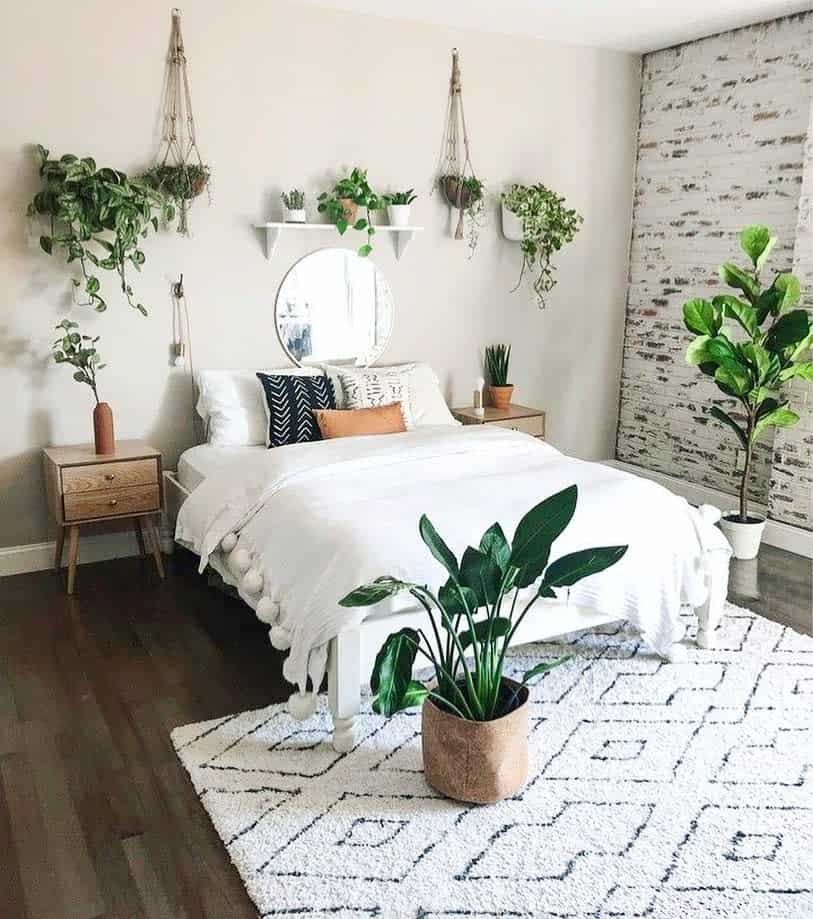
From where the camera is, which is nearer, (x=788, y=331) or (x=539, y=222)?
(x=788, y=331)

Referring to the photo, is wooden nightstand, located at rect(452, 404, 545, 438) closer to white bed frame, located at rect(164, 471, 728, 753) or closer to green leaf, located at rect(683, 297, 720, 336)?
green leaf, located at rect(683, 297, 720, 336)

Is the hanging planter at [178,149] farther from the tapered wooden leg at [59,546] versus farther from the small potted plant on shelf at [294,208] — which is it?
the tapered wooden leg at [59,546]

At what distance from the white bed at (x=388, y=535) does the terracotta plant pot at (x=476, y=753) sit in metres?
0.35

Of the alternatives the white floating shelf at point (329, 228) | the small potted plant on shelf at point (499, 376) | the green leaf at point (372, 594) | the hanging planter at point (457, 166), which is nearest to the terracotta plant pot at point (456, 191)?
the hanging planter at point (457, 166)

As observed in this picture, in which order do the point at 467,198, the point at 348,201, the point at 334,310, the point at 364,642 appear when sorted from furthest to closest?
the point at 467,198 → the point at 334,310 → the point at 348,201 → the point at 364,642

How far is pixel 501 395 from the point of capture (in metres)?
5.18

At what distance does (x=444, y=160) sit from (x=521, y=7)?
868 millimetres

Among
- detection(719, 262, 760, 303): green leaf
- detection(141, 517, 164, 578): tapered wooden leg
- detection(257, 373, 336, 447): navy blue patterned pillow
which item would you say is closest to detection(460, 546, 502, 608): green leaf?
detection(257, 373, 336, 447): navy blue patterned pillow

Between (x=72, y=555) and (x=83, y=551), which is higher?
(x=72, y=555)

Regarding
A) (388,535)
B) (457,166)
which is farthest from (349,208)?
(388,535)

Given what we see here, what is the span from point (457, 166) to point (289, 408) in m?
1.81

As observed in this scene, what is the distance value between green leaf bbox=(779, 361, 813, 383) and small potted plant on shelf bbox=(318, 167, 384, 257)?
219cm

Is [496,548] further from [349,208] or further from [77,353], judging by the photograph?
[349,208]

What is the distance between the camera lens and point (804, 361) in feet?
14.6
